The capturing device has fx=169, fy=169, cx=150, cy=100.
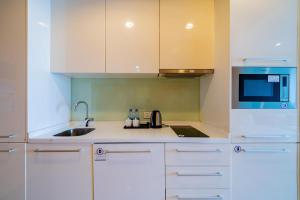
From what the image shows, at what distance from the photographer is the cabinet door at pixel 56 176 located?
130 centimetres

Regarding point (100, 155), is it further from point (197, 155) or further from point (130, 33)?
Result: point (130, 33)

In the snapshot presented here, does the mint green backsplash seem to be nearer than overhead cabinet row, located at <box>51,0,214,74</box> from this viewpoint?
No

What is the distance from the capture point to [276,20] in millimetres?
1304

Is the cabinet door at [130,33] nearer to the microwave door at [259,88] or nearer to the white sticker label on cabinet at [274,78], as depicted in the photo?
the microwave door at [259,88]

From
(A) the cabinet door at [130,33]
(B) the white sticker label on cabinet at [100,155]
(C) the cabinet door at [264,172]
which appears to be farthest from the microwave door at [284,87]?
(B) the white sticker label on cabinet at [100,155]

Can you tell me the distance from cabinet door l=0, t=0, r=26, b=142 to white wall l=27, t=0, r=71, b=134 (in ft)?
0.14

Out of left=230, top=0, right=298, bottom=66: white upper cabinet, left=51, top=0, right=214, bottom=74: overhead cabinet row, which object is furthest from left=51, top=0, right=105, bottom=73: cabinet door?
left=230, top=0, right=298, bottom=66: white upper cabinet

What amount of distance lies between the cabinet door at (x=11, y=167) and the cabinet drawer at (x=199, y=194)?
1.14 m

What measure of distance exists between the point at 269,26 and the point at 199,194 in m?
1.40

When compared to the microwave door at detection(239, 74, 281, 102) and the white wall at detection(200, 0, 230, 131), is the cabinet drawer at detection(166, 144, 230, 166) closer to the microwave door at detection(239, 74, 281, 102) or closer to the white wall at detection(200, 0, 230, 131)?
the white wall at detection(200, 0, 230, 131)

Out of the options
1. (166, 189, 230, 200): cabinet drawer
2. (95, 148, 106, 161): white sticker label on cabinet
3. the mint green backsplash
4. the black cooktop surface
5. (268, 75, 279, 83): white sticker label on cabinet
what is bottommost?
(166, 189, 230, 200): cabinet drawer

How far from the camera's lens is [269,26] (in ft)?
4.27

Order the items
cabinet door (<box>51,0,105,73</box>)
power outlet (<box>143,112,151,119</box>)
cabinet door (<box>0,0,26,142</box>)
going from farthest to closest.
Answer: power outlet (<box>143,112,151,119</box>), cabinet door (<box>51,0,105,73</box>), cabinet door (<box>0,0,26,142</box>)

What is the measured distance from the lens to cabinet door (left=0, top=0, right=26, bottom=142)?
4.21 feet
